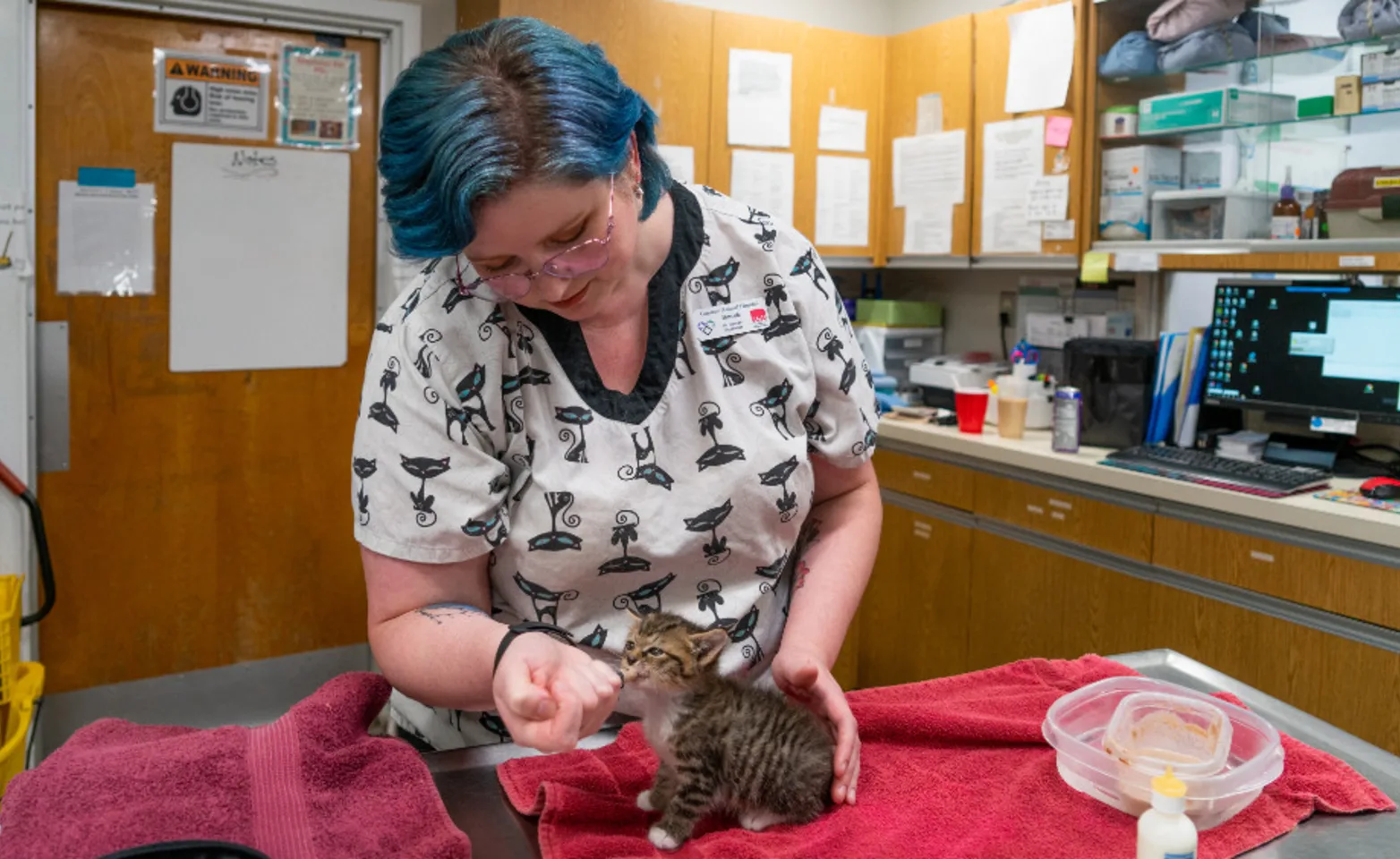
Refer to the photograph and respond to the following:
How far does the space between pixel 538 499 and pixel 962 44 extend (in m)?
3.07

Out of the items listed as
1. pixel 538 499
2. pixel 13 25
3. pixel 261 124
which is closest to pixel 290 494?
pixel 261 124

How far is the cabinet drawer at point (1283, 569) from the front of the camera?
7.68 feet

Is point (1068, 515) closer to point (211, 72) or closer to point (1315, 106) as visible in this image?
point (1315, 106)

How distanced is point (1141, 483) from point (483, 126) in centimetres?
229

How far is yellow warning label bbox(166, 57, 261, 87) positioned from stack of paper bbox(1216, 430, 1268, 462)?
3.15 meters

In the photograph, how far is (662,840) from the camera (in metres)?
1.01

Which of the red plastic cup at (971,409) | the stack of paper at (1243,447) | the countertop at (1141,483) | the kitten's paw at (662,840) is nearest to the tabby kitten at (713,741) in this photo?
the kitten's paw at (662,840)

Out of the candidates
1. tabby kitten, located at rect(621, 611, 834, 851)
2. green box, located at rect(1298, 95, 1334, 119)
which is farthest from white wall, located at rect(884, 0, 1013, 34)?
tabby kitten, located at rect(621, 611, 834, 851)

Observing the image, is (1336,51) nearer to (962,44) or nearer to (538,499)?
(962,44)

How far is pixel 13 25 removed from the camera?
3023 millimetres

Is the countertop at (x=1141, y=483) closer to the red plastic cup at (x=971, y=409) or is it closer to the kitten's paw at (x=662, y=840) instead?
the red plastic cup at (x=971, y=409)

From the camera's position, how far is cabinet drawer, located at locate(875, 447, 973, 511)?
3381 mm

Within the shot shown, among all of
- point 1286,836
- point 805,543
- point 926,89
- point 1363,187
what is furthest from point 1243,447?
point 1286,836

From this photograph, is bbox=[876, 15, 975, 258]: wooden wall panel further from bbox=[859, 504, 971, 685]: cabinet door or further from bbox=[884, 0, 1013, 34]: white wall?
bbox=[859, 504, 971, 685]: cabinet door
